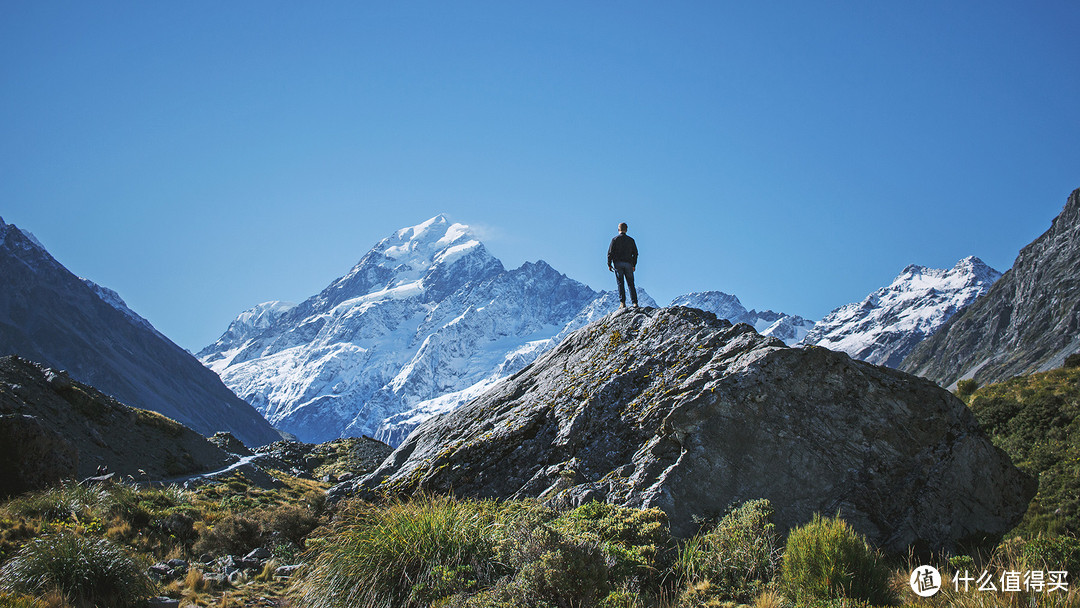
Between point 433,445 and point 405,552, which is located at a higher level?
point 433,445

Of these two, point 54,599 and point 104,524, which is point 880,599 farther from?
point 104,524

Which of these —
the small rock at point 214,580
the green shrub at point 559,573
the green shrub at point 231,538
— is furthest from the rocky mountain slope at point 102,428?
the green shrub at point 559,573

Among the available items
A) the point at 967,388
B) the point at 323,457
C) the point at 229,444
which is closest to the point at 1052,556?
the point at 967,388

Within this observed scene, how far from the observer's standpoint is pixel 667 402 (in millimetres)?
10141

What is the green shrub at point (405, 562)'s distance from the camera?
7133mm

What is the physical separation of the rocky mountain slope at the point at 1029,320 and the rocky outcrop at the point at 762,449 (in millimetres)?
147192

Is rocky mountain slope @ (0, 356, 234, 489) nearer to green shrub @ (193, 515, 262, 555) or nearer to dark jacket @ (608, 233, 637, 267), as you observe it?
green shrub @ (193, 515, 262, 555)

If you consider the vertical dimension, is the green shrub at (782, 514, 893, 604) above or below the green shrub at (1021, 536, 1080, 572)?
below

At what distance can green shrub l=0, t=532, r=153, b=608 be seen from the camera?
309 inches

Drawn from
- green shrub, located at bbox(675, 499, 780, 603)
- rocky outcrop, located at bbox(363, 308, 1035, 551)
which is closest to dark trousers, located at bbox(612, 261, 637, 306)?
rocky outcrop, located at bbox(363, 308, 1035, 551)

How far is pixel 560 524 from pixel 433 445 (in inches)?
218

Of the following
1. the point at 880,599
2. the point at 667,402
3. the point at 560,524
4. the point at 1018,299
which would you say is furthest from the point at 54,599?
the point at 1018,299

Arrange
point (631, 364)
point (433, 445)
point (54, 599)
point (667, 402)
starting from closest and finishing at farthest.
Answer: point (54, 599) < point (667, 402) < point (631, 364) < point (433, 445)

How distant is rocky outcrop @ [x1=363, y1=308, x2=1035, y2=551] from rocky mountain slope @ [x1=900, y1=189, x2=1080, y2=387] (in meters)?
147
